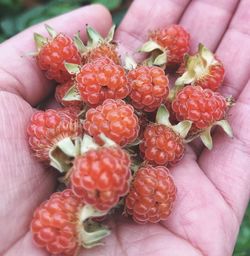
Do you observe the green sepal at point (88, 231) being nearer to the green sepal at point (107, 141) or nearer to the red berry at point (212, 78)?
the green sepal at point (107, 141)

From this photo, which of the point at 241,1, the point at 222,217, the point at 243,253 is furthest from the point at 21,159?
the point at 241,1

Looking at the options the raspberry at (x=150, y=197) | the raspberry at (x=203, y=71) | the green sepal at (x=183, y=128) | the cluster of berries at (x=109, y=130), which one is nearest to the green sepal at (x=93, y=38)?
the cluster of berries at (x=109, y=130)

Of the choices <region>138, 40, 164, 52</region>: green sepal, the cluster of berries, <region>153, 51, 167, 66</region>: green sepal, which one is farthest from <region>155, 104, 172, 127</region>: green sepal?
<region>138, 40, 164, 52</region>: green sepal

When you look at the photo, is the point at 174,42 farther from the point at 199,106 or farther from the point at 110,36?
the point at 199,106

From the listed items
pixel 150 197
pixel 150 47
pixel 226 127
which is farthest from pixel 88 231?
pixel 150 47

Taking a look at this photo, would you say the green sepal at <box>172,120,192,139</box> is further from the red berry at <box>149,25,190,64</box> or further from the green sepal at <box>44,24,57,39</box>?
the green sepal at <box>44,24,57,39</box>

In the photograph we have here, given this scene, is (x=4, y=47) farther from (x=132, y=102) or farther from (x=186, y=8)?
(x=186, y=8)

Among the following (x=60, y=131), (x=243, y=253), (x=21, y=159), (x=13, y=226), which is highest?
(x=60, y=131)
